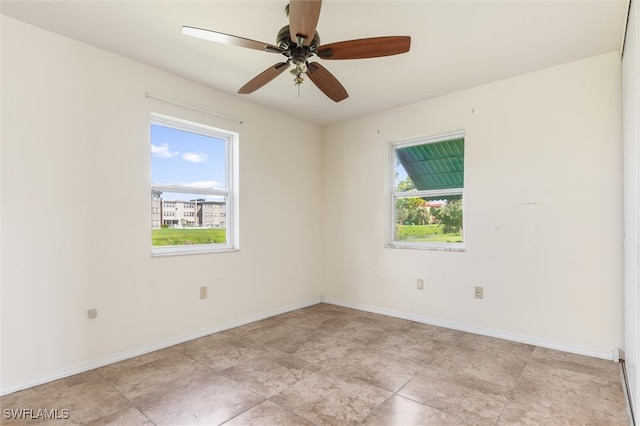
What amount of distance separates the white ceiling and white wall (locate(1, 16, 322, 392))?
0.24 m

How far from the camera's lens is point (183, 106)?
3.00 meters

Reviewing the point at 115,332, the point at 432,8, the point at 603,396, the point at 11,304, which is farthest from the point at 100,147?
the point at 603,396

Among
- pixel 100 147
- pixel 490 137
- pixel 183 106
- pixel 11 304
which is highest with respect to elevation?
pixel 183 106

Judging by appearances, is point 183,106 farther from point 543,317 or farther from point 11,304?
point 543,317

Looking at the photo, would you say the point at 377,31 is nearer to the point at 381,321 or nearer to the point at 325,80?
the point at 325,80

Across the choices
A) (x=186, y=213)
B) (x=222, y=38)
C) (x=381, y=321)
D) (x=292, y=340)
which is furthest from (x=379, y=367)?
(x=222, y=38)

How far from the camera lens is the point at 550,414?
185 cm

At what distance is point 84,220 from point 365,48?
2.38 metres

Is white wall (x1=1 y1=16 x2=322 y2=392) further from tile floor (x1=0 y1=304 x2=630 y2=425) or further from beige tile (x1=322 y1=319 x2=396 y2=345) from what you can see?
beige tile (x1=322 y1=319 x2=396 y2=345)

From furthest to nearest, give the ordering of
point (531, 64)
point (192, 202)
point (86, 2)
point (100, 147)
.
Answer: point (192, 202) < point (531, 64) < point (100, 147) < point (86, 2)

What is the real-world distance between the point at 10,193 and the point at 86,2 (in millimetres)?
1336

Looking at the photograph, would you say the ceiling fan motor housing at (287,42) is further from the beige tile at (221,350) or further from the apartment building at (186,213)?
the beige tile at (221,350)

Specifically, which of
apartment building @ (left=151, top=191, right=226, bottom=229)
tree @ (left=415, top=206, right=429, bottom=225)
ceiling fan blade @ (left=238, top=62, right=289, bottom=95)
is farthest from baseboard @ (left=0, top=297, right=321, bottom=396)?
ceiling fan blade @ (left=238, top=62, right=289, bottom=95)

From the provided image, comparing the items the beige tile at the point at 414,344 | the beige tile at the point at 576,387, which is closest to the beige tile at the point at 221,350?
the beige tile at the point at 414,344
